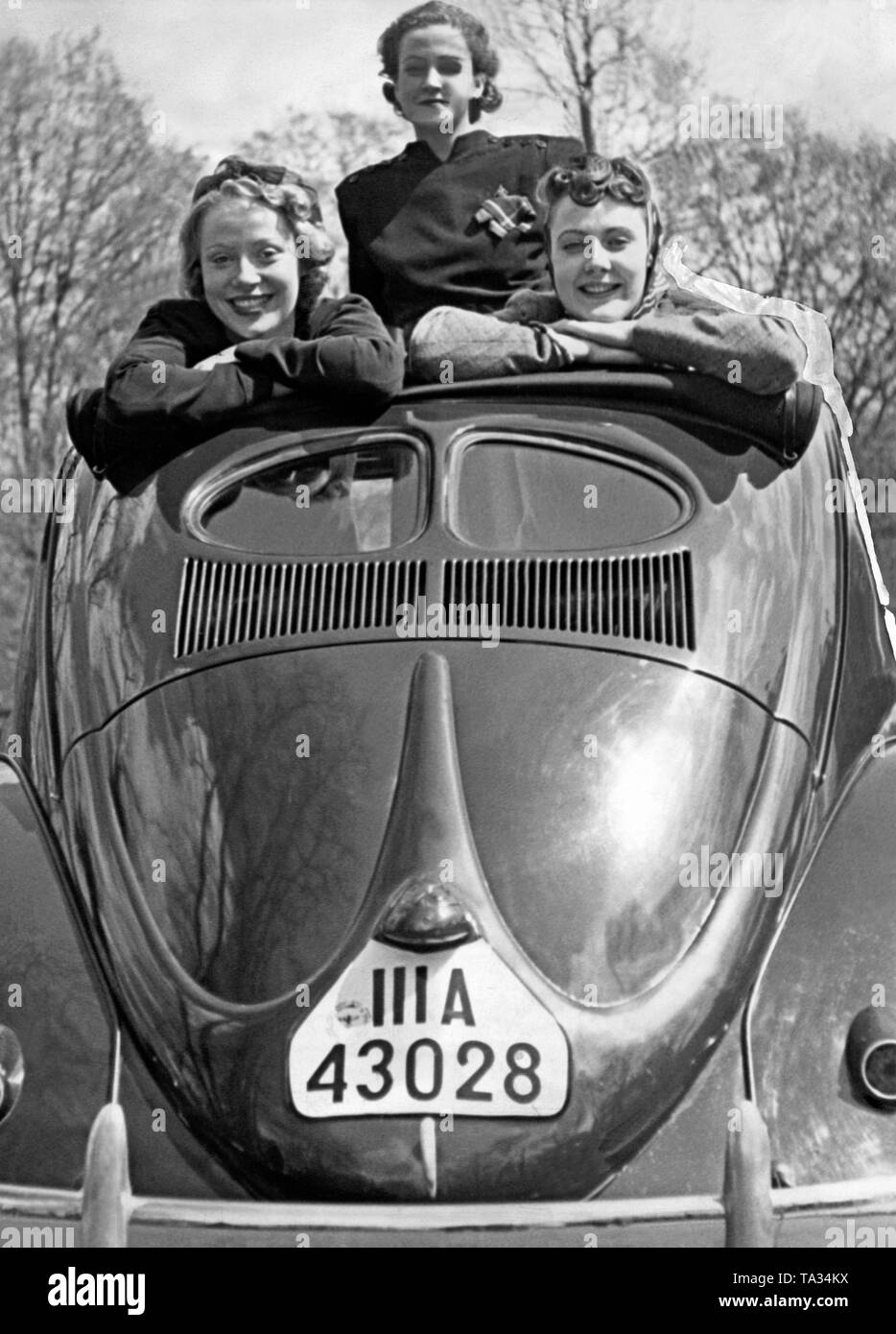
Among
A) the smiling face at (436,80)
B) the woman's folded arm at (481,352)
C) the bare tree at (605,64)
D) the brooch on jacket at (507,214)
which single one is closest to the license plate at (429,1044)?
the woman's folded arm at (481,352)

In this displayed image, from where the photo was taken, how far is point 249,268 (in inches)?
215

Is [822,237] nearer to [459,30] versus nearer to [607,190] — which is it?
[459,30]

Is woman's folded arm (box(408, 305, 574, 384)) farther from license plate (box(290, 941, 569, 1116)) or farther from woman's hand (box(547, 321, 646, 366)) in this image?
A: license plate (box(290, 941, 569, 1116))

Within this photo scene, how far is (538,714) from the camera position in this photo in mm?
4484

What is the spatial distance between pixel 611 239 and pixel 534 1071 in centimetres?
236

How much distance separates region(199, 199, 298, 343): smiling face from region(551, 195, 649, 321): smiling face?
733 millimetres

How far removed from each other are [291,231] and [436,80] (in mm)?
1130

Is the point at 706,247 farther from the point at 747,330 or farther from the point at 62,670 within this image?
the point at 62,670

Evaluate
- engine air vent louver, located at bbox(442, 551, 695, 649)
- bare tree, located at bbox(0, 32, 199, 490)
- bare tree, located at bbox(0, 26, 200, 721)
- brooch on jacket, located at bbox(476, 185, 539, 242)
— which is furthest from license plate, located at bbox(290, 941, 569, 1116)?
bare tree, located at bbox(0, 32, 199, 490)

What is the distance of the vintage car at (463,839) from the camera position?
3951mm

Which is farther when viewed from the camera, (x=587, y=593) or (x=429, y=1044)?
(x=587, y=593)

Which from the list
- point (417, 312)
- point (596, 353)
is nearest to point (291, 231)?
point (417, 312)

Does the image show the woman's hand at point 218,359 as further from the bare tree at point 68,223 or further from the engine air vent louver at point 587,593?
the bare tree at point 68,223
